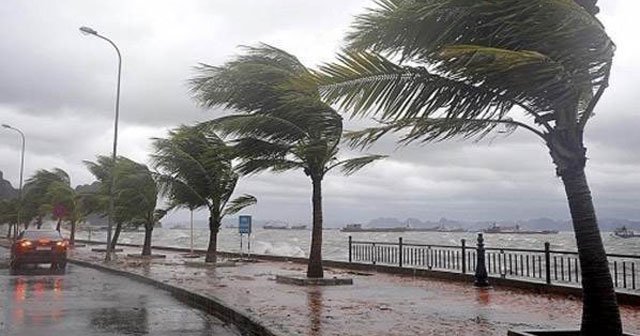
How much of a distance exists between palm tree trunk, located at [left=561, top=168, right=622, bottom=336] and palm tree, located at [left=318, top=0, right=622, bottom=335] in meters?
0.01

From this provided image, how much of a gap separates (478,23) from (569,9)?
1188mm

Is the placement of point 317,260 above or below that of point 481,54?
below

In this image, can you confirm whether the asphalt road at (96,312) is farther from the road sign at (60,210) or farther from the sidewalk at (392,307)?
the road sign at (60,210)

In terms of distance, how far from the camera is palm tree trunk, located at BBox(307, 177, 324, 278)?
17.8m

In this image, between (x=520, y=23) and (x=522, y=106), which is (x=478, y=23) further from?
(x=522, y=106)

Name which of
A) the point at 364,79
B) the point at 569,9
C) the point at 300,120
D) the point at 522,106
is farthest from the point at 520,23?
the point at 300,120

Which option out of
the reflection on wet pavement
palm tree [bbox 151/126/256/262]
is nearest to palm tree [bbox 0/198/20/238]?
palm tree [bbox 151/126/256/262]

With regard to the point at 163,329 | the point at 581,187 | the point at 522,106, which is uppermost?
the point at 522,106

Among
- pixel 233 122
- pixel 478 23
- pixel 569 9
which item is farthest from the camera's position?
pixel 233 122

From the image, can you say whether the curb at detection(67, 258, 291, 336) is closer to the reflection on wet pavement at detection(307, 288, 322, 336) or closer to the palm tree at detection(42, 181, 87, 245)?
the reflection on wet pavement at detection(307, 288, 322, 336)

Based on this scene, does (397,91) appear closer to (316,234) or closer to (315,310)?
(315,310)

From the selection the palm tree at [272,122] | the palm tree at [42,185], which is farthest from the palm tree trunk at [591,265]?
the palm tree at [42,185]

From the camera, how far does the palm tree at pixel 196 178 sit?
25.5 m

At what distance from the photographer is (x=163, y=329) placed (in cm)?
1012
